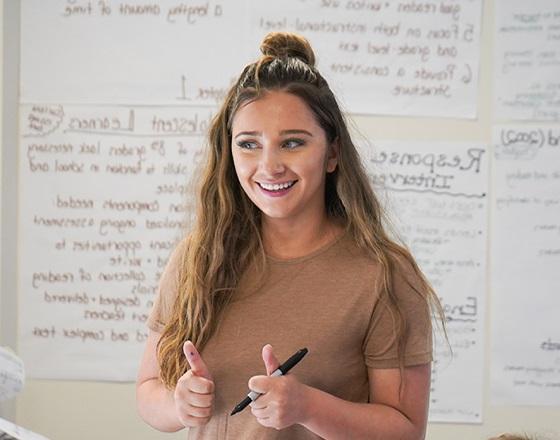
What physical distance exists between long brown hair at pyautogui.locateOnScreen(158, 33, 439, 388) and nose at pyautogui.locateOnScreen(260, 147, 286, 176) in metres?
0.10

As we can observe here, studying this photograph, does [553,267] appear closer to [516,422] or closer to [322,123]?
[516,422]

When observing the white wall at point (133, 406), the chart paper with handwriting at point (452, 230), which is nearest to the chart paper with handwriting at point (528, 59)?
the white wall at point (133, 406)

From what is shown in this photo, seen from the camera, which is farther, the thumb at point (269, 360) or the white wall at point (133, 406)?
the white wall at point (133, 406)

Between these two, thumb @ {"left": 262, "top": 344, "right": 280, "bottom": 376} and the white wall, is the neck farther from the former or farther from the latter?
the white wall

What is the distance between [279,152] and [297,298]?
0.74ft

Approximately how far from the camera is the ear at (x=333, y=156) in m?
1.33

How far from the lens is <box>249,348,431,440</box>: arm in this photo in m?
1.13

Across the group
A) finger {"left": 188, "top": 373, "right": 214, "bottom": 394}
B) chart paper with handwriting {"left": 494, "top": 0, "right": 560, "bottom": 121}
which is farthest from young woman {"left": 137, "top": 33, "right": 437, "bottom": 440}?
chart paper with handwriting {"left": 494, "top": 0, "right": 560, "bottom": 121}

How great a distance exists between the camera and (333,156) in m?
1.34

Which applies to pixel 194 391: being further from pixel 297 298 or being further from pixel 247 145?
pixel 247 145

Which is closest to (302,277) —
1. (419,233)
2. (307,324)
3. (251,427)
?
(307,324)

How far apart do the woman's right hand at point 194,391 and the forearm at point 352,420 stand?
14cm

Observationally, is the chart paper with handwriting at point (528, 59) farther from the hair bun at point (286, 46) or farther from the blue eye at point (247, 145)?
the blue eye at point (247, 145)

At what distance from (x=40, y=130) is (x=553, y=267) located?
1.63 meters
